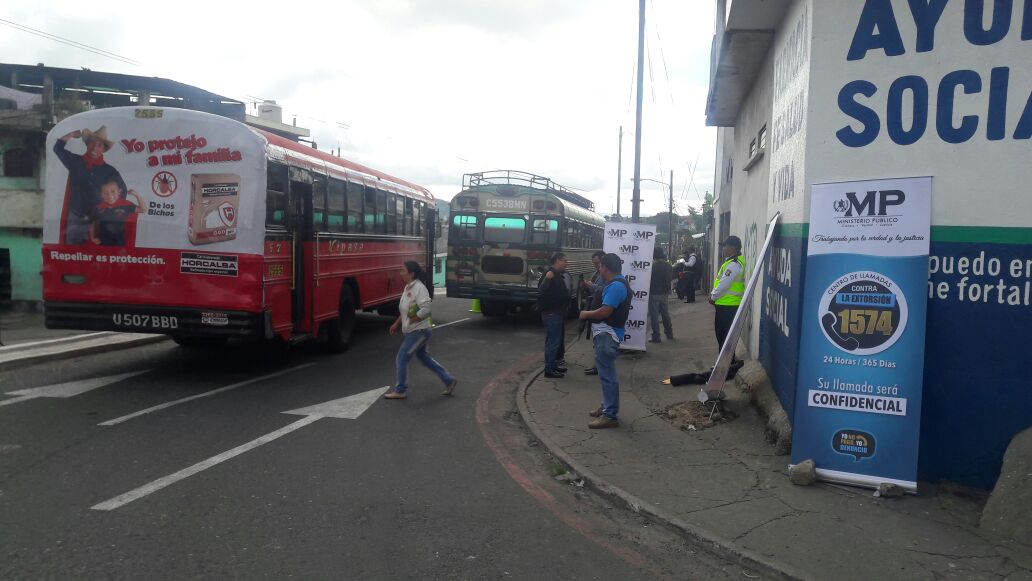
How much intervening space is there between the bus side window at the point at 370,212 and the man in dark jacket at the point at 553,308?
417cm

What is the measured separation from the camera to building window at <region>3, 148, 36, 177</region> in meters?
19.5

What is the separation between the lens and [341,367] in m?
11.0

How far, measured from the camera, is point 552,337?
10570 millimetres

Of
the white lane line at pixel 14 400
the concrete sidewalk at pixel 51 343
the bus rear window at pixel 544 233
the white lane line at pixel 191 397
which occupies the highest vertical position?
the bus rear window at pixel 544 233

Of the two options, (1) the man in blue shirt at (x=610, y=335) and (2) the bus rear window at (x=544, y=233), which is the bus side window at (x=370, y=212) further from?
(1) the man in blue shirt at (x=610, y=335)

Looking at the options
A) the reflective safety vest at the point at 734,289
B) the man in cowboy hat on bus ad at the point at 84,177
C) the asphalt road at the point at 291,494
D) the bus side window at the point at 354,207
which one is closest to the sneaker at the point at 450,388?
the asphalt road at the point at 291,494

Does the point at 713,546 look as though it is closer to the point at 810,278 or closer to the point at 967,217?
the point at 810,278

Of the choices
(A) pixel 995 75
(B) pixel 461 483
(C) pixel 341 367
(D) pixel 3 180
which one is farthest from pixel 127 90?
(A) pixel 995 75

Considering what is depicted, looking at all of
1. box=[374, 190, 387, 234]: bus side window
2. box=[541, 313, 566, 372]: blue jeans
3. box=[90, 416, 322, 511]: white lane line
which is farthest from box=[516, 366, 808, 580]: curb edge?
box=[374, 190, 387, 234]: bus side window

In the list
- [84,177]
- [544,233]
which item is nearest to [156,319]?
[84,177]

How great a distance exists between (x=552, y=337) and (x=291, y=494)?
563 cm

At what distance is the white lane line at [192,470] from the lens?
515 centimetres

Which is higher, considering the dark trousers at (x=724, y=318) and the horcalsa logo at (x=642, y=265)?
the horcalsa logo at (x=642, y=265)

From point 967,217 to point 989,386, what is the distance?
1294 millimetres
